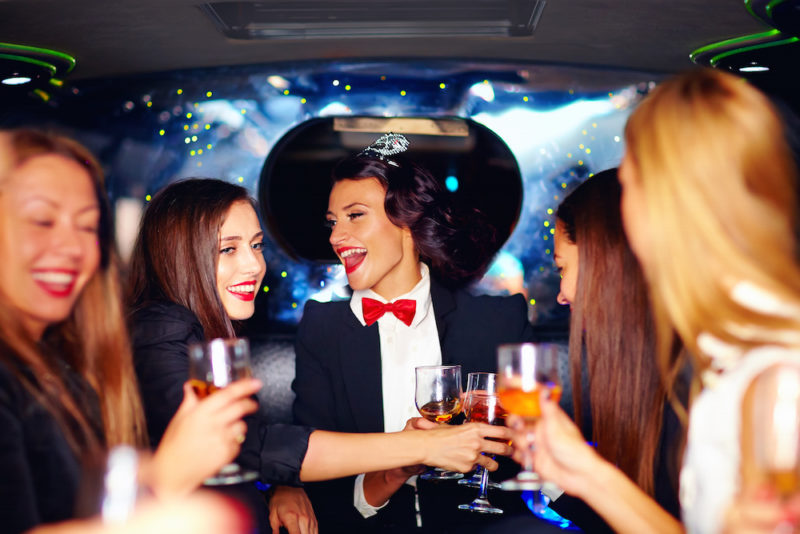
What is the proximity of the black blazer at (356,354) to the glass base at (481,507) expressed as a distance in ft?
1.60

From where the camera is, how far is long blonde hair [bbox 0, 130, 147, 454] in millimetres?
1621

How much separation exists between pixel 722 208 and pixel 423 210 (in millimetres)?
1965

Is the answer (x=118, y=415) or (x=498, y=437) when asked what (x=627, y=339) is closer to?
(x=498, y=437)

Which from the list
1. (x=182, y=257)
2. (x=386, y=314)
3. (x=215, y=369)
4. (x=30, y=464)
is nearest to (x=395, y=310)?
(x=386, y=314)

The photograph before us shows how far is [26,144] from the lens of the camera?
165 cm

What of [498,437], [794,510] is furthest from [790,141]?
[498,437]

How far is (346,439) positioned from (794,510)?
145cm

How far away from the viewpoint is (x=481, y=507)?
2.37 m

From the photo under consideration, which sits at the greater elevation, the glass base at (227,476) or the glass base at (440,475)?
the glass base at (227,476)

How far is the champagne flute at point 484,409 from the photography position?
240 centimetres

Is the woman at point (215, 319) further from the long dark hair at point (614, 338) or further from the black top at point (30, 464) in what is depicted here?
the black top at point (30, 464)

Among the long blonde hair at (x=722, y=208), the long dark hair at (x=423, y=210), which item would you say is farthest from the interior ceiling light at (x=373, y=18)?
the long blonde hair at (x=722, y=208)

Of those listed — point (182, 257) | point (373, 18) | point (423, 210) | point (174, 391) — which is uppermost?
point (373, 18)

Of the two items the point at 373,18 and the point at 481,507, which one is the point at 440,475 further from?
the point at 373,18
